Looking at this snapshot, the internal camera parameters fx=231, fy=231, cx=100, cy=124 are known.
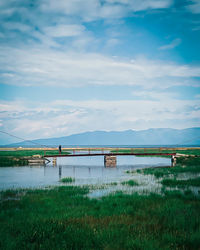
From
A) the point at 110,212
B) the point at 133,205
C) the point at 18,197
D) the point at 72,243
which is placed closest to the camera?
the point at 72,243

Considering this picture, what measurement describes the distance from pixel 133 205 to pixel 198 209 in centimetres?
347

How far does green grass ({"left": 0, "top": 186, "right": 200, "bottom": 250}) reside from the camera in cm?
785

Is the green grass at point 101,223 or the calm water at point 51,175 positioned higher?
the green grass at point 101,223

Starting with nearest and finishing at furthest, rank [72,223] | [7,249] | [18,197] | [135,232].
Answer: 1. [7,249]
2. [135,232]
3. [72,223]
4. [18,197]

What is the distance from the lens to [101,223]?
10055 mm

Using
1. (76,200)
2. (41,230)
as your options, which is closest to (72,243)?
(41,230)

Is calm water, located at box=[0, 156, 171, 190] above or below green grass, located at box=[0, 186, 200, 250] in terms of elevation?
below

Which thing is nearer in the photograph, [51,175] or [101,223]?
[101,223]

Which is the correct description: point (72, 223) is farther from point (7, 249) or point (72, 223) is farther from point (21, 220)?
point (7, 249)

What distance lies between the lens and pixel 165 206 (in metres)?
12.6

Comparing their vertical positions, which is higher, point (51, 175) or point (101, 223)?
point (101, 223)

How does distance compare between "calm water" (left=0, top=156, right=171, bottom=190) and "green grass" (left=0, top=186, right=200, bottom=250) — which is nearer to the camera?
"green grass" (left=0, top=186, right=200, bottom=250)

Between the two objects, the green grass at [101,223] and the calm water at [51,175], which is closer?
the green grass at [101,223]

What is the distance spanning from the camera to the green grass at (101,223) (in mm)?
7852
